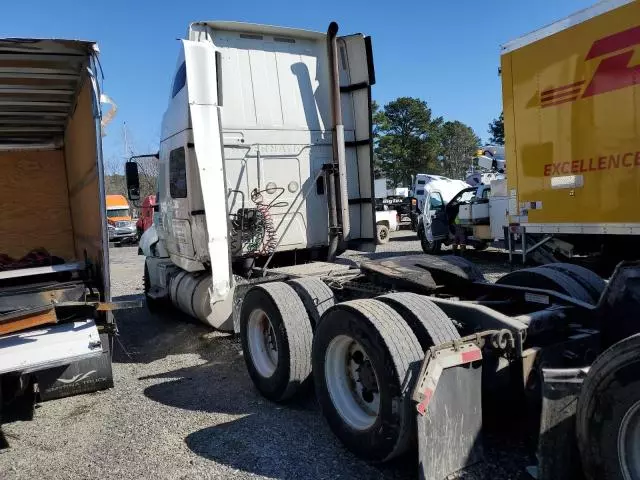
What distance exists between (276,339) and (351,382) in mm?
977

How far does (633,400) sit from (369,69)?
541 centimetres

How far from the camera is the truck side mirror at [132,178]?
25.6ft

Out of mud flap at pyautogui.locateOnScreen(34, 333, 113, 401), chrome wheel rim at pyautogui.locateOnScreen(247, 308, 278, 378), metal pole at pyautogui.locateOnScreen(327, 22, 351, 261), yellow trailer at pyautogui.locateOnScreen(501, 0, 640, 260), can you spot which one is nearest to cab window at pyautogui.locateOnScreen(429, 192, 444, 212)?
yellow trailer at pyautogui.locateOnScreen(501, 0, 640, 260)

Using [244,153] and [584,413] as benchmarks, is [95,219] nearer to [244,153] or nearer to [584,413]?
[244,153]

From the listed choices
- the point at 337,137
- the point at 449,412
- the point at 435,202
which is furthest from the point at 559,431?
the point at 435,202

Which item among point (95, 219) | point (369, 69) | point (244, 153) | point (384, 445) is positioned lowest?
point (384, 445)

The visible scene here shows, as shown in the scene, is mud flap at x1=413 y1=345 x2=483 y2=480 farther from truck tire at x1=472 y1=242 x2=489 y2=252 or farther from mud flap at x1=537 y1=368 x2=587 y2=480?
truck tire at x1=472 y1=242 x2=489 y2=252

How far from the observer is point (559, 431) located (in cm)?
258

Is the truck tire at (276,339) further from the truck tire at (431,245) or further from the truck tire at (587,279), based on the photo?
the truck tire at (431,245)

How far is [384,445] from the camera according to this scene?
10.2 feet

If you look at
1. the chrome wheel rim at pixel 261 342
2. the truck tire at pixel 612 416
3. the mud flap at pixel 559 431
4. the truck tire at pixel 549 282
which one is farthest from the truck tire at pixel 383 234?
the truck tire at pixel 612 416

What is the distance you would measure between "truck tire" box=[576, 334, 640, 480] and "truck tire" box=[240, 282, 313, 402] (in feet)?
7.63

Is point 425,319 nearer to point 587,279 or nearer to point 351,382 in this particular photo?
point 351,382

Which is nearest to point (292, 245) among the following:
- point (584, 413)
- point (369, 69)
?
point (369, 69)
